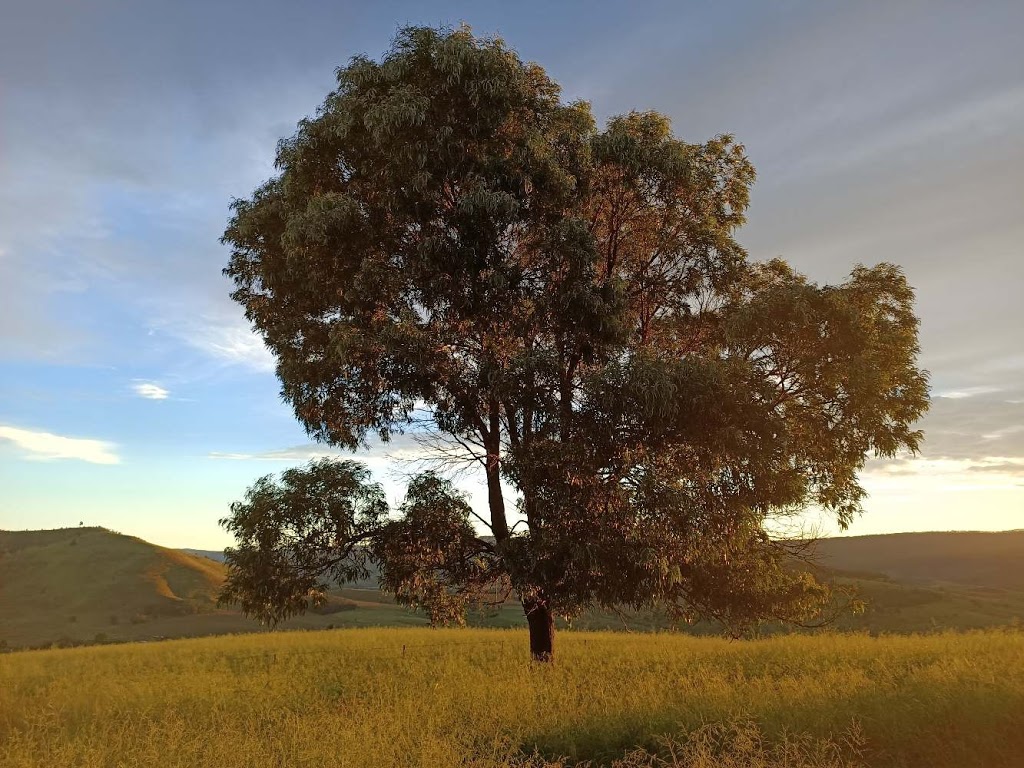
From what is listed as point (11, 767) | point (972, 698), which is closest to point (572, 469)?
point (972, 698)

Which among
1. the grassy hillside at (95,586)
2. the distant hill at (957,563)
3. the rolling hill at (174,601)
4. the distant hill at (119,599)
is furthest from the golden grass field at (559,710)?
the distant hill at (957,563)

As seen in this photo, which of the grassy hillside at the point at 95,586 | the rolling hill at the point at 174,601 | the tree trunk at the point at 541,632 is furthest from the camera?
the grassy hillside at the point at 95,586

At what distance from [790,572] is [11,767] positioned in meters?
16.1

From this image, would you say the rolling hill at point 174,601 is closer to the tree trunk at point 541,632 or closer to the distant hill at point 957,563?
the distant hill at point 957,563

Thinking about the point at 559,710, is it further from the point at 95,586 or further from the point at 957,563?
the point at 957,563

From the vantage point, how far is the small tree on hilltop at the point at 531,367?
14180mm

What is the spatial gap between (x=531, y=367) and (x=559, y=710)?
6.41 meters

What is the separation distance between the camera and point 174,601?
87.6 meters

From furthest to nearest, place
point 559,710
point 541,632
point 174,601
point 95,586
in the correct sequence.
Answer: point 95,586 < point 174,601 < point 541,632 < point 559,710

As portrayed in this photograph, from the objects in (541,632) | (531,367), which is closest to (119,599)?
(541,632)

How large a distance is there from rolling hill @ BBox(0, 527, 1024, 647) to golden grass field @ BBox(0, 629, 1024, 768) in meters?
4.35

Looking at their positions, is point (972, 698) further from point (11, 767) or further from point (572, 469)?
point (11, 767)

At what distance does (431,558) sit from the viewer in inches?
642

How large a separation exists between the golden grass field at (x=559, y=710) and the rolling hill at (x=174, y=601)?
4349mm
